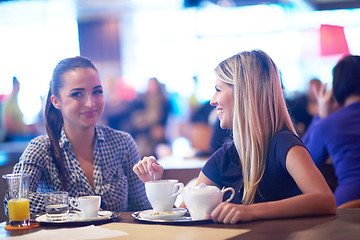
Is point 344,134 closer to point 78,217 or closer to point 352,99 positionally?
point 352,99

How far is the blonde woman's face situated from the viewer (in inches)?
68.7

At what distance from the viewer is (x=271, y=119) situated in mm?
1688

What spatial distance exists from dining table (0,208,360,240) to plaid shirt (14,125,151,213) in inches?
20.0

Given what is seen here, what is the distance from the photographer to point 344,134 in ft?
8.54

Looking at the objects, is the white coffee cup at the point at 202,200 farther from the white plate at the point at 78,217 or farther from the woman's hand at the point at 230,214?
the white plate at the point at 78,217

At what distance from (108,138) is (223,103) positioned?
2.49 ft

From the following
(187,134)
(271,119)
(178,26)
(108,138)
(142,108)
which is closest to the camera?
(271,119)

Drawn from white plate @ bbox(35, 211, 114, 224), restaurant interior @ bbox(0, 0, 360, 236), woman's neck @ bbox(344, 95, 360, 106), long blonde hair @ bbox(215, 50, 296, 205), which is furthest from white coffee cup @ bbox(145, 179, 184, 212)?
restaurant interior @ bbox(0, 0, 360, 236)

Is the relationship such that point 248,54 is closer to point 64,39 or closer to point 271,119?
point 271,119

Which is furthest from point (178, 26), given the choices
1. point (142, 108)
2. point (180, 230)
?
point (180, 230)

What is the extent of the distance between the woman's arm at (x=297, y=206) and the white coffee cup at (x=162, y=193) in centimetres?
21

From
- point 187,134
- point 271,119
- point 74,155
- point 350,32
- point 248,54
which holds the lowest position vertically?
point 187,134

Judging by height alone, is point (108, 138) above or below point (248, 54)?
below

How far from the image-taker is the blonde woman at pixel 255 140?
158cm
